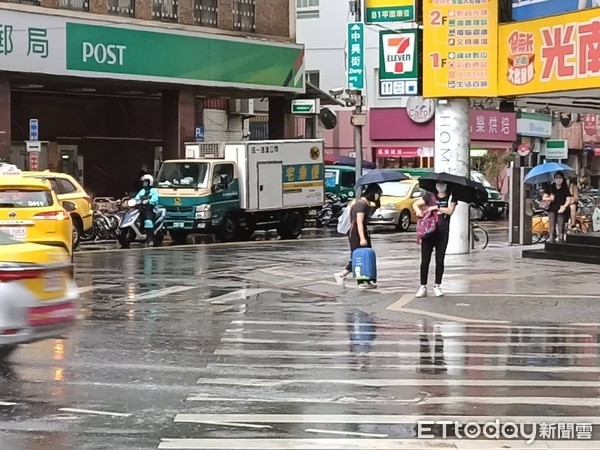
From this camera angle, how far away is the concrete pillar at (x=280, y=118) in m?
38.6

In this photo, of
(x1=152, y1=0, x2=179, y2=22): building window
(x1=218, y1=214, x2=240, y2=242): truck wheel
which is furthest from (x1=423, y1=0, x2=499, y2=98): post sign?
(x1=152, y1=0, x2=179, y2=22): building window

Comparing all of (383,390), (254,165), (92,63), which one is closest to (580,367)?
(383,390)

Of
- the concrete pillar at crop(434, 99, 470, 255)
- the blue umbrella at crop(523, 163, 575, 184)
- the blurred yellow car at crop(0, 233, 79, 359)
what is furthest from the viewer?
the blue umbrella at crop(523, 163, 575, 184)

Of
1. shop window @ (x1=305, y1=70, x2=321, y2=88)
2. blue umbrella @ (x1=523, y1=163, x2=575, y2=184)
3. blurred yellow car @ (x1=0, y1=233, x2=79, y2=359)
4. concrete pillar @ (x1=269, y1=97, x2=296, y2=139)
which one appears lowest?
blurred yellow car @ (x1=0, y1=233, x2=79, y2=359)

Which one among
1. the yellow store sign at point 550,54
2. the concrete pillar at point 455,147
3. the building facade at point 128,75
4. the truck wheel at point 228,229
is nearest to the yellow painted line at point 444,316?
the yellow store sign at point 550,54

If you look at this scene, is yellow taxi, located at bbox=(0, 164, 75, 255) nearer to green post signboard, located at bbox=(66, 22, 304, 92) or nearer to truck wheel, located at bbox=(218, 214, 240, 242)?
truck wheel, located at bbox=(218, 214, 240, 242)

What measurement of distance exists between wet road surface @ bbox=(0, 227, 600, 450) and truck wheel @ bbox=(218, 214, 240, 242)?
11183 millimetres

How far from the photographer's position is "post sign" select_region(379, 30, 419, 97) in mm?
22266

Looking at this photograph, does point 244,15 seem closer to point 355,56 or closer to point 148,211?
point 355,56

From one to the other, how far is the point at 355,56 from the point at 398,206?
5682mm

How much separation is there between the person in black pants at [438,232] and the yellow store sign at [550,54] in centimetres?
575

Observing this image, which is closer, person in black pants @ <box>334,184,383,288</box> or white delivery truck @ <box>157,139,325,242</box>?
person in black pants @ <box>334,184,383,288</box>

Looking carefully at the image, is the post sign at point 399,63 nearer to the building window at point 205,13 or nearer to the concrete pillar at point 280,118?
the building window at point 205,13

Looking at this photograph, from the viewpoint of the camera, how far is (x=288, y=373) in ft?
32.0
